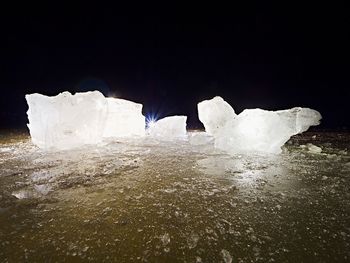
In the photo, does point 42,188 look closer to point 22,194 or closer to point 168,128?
point 22,194

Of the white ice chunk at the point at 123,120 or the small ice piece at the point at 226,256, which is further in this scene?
the white ice chunk at the point at 123,120

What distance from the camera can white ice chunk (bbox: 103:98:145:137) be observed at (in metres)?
6.79

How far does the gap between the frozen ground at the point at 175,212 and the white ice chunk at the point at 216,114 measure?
7.20 ft

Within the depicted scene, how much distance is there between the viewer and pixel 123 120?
7090 millimetres

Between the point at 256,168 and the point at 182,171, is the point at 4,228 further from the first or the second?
the point at 256,168

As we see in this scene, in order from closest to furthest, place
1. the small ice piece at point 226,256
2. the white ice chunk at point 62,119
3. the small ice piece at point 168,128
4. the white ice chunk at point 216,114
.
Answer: the small ice piece at point 226,256
the white ice chunk at point 62,119
the white ice chunk at point 216,114
the small ice piece at point 168,128

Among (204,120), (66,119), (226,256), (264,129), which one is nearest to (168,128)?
(204,120)

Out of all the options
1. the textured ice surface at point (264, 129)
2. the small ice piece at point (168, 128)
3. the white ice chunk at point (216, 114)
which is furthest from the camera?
the small ice piece at point (168, 128)

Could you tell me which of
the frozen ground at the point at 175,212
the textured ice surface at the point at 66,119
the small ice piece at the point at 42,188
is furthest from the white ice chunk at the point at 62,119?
the small ice piece at the point at 42,188

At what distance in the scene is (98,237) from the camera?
1.56 m

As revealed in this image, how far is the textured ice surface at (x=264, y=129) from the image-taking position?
4551 mm

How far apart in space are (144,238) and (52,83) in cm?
2170

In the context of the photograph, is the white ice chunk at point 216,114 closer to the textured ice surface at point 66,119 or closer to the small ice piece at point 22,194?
the textured ice surface at point 66,119

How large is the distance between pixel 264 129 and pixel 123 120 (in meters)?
3.75
